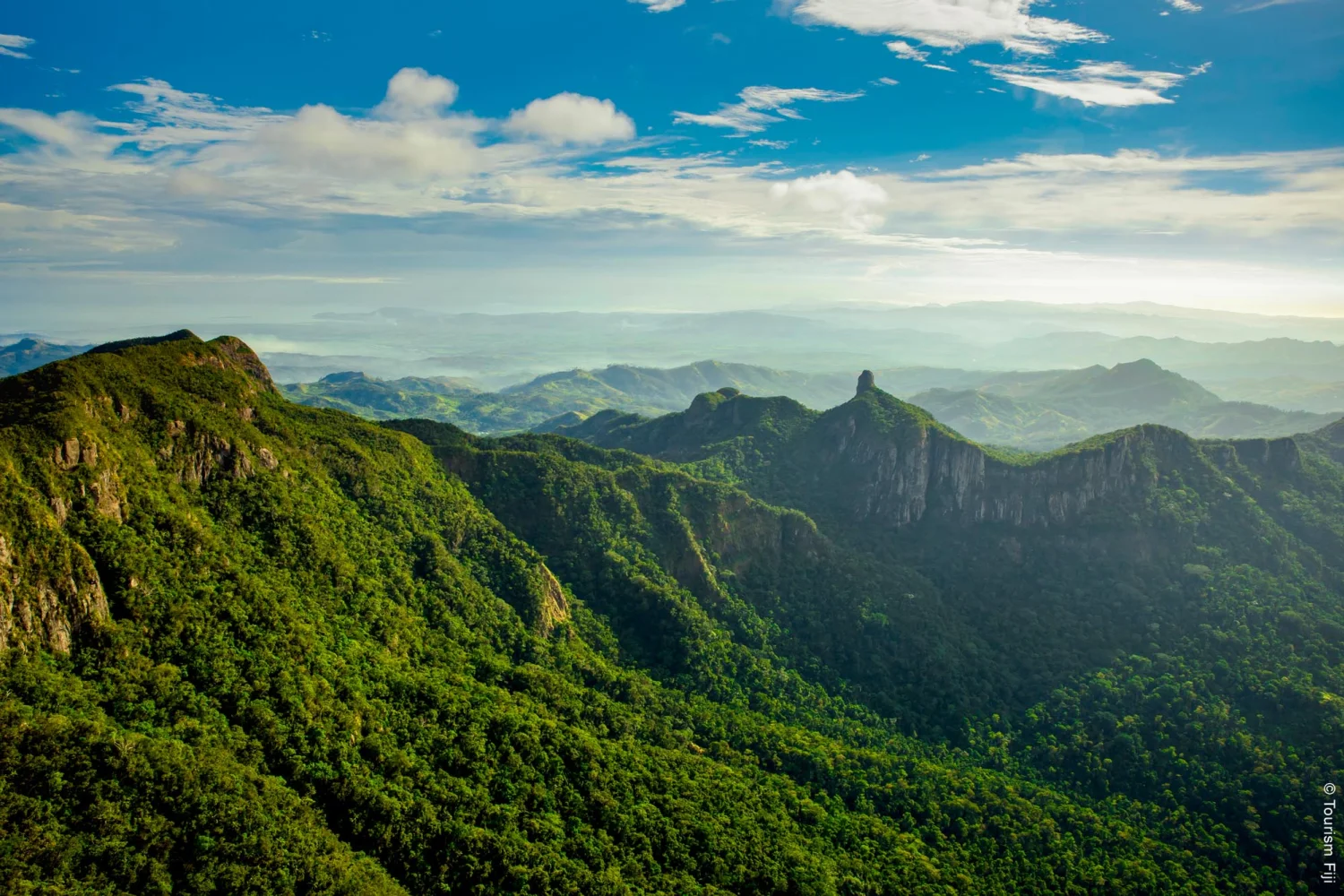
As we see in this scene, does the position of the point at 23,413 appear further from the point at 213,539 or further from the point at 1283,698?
the point at 1283,698

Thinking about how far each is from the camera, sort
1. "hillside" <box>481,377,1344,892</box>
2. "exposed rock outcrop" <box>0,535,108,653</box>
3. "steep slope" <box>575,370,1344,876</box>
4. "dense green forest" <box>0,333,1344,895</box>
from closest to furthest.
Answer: "exposed rock outcrop" <box>0,535,108,653</box> < "dense green forest" <box>0,333,1344,895</box> < "steep slope" <box>575,370,1344,876</box> < "hillside" <box>481,377,1344,892</box>

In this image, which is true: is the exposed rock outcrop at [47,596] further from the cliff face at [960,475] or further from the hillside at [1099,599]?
the cliff face at [960,475]

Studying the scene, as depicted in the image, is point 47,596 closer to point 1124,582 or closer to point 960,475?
point 960,475

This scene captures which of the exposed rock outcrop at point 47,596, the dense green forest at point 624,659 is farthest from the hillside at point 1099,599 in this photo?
the exposed rock outcrop at point 47,596

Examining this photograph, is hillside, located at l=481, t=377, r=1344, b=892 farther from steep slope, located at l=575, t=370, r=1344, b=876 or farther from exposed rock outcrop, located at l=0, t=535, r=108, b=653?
exposed rock outcrop, located at l=0, t=535, r=108, b=653

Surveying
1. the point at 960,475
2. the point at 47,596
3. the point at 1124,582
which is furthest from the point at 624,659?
the point at 1124,582

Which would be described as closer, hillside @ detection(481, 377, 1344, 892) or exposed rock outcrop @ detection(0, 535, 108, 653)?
exposed rock outcrop @ detection(0, 535, 108, 653)

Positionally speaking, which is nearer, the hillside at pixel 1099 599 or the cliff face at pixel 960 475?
the hillside at pixel 1099 599

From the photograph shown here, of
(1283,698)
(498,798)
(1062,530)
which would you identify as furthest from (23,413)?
(1062,530)

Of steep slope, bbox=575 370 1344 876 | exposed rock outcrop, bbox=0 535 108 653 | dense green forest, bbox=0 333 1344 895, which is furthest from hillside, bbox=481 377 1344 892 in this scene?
exposed rock outcrop, bbox=0 535 108 653
